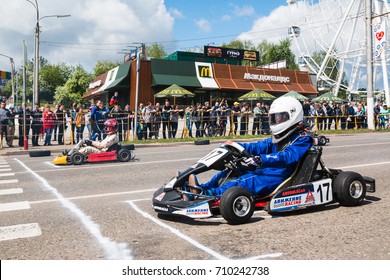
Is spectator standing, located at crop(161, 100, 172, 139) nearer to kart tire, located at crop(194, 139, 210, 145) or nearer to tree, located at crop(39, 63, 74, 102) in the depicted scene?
kart tire, located at crop(194, 139, 210, 145)

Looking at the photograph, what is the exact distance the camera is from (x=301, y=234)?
171 inches

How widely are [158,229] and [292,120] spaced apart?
7.29 ft

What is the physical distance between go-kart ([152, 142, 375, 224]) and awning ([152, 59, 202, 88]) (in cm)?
3106

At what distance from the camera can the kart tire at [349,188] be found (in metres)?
5.41

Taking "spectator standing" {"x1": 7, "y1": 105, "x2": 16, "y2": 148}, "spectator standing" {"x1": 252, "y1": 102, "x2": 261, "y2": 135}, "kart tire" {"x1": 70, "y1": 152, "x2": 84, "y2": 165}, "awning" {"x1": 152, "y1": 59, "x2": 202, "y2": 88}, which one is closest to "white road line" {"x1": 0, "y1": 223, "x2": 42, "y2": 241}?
"kart tire" {"x1": 70, "y1": 152, "x2": 84, "y2": 165}

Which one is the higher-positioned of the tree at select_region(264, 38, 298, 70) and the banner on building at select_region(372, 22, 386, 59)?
the tree at select_region(264, 38, 298, 70)

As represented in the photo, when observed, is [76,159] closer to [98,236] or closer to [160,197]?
[160,197]

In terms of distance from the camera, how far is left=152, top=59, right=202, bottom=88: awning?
120ft

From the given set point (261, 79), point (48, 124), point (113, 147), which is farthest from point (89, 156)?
point (261, 79)

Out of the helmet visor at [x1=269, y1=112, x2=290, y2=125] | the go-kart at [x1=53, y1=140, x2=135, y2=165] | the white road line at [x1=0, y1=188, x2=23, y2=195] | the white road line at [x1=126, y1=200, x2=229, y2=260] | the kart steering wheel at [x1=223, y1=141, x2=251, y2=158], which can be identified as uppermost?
the helmet visor at [x1=269, y1=112, x2=290, y2=125]

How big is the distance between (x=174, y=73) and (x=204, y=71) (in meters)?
3.39

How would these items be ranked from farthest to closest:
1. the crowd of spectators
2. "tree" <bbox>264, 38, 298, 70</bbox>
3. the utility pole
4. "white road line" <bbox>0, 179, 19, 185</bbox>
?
"tree" <bbox>264, 38, 298, 70</bbox> → the utility pole → the crowd of spectators → "white road line" <bbox>0, 179, 19, 185</bbox>

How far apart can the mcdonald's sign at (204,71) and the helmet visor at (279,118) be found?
3433 centimetres
